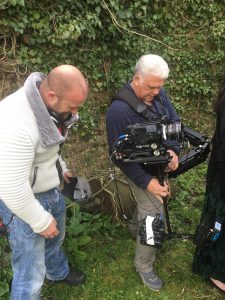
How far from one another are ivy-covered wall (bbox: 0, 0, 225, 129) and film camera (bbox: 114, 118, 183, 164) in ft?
6.73

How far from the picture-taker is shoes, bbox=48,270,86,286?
11.2ft

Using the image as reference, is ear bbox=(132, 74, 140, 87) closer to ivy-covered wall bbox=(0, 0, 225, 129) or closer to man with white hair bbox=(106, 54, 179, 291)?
man with white hair bbox=(106, 54, 179, 291)

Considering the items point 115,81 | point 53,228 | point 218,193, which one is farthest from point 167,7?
point 53,228

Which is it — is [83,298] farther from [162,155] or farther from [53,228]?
[162,155]

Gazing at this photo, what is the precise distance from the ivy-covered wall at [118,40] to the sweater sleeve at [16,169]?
229 cm

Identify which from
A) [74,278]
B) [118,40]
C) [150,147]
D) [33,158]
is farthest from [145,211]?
[118,40]

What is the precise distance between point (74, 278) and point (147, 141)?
164cm

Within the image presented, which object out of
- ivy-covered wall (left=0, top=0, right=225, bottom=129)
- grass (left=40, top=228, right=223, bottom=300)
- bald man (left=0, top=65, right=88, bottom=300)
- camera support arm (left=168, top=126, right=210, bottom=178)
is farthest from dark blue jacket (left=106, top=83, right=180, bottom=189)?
ivy-covered wall (left=0, top=0, right=225, bottom=129)

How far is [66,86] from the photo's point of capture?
7.16 feet

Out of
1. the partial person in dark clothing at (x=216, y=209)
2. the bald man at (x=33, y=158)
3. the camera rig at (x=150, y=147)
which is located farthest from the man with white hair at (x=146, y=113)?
the bald man at (x=33, y=158)

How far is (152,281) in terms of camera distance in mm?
3445

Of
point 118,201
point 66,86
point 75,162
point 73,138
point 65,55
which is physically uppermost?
point 65,55

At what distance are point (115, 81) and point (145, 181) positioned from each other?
2.23 m

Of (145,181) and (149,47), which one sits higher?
(149,47)
